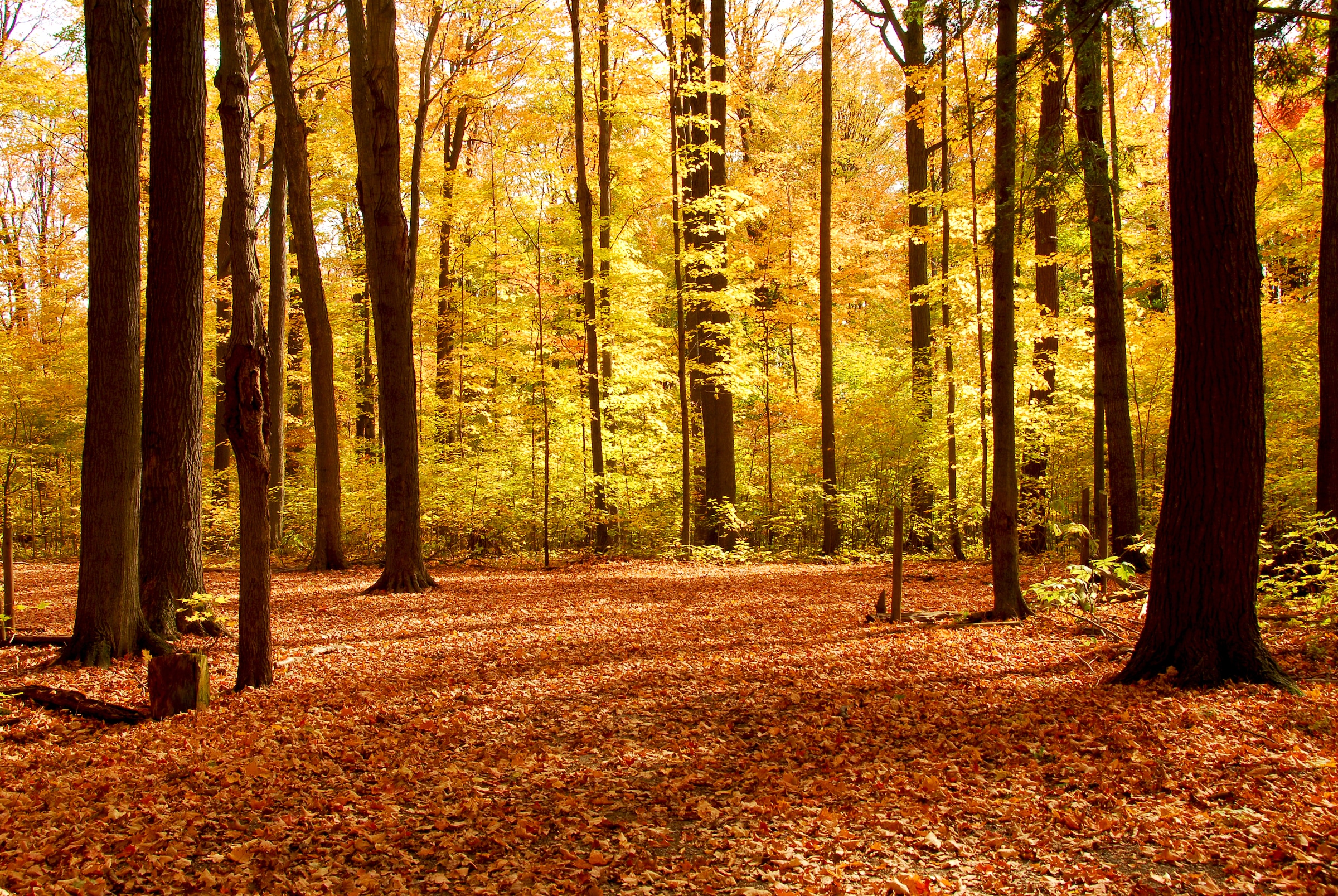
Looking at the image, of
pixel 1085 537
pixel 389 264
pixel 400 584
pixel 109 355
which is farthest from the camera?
pixel 400 584

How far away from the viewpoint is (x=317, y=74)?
14.2 metres

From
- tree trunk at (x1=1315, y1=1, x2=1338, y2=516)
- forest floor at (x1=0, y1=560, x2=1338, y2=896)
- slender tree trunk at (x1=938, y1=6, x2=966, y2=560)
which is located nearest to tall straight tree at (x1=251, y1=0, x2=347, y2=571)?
forest floor at (x1=0, y1=560, x2=1338, y2=896)

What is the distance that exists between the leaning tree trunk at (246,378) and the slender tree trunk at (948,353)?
9720 mm

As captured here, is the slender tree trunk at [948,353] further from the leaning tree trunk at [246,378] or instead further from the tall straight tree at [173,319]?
the tall straight tree at [173,319]

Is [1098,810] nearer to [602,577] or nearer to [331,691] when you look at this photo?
[331,691]

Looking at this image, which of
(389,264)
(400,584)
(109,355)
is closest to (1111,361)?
(389,264)

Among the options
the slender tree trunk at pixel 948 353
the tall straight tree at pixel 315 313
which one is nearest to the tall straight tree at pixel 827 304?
the slender tree trunk at pixel 948 353

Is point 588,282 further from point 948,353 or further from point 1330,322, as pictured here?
point 1330,322

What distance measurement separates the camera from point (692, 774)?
4.37 m

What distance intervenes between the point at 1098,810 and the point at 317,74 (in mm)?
15767

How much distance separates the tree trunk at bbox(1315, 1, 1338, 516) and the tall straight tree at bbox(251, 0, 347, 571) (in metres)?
12.0

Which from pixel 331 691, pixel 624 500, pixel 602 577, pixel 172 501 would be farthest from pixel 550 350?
pixel 331 691

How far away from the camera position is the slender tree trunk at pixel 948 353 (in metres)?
12.9

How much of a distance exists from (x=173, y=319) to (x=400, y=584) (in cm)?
486
